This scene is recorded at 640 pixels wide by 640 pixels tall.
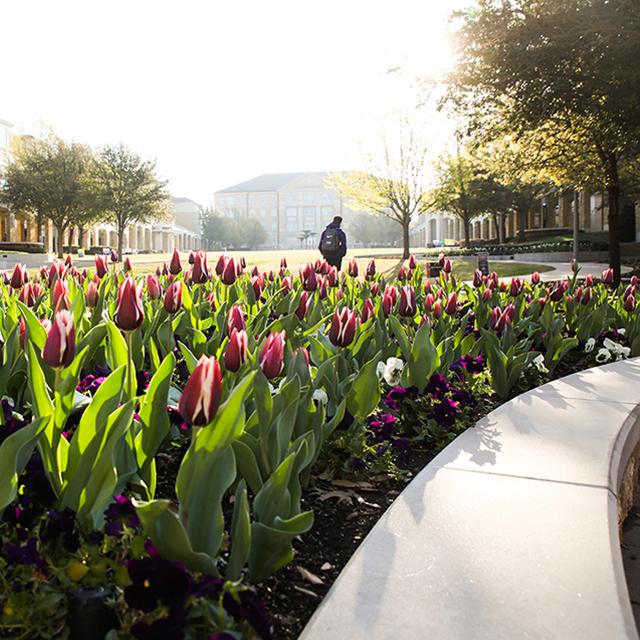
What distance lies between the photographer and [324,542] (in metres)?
2.08

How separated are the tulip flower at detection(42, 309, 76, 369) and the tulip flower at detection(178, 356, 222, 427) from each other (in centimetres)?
64

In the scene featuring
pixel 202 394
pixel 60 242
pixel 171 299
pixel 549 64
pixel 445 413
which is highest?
pixel 549 64

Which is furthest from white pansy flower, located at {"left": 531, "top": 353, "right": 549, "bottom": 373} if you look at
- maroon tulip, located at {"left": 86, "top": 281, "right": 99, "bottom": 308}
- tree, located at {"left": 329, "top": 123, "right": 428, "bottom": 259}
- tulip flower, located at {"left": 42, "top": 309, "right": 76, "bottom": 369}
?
tree, located at {"left": 329, "top": 123, "right": 428, "bottom": 259}

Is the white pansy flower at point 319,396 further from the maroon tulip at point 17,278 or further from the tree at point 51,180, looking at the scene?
the tree at point 51,180

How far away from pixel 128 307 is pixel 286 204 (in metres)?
139

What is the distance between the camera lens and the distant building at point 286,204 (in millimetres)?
136125

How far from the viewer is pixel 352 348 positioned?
358cm

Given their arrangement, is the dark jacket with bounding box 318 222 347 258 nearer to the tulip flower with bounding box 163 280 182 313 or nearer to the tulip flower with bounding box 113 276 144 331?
the tulip flower with bounding box 163 280 182 313

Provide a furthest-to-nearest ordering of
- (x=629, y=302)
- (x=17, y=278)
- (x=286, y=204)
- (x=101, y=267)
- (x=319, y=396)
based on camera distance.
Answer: (x=286, y=204) → (x=629, y=302) → (x=101, y=267) → (x=17, y=278) → (x=319, y=396)

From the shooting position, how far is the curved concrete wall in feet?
4.88

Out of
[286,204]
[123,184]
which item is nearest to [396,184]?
[123,184]

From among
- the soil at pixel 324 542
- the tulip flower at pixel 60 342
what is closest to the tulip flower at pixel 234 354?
the tulip flower at pixel 60 342

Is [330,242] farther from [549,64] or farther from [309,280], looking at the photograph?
[309,280]

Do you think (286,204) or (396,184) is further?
(286,204)
